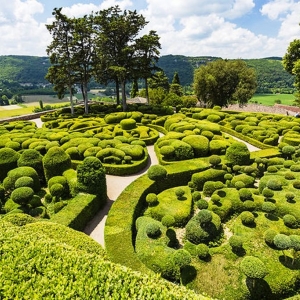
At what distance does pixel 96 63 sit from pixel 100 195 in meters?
32.4

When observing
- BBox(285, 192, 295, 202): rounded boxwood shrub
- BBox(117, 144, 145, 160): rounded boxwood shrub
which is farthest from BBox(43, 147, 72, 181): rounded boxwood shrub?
BBox(285, 192, 295, 202): rounded boxwood shrub

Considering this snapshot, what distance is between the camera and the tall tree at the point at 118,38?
1543 inches

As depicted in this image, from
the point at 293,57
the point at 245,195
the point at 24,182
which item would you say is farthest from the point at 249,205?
the point at 293,57

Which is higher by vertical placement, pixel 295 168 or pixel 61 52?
pixel 61 52

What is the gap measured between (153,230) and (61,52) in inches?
1412

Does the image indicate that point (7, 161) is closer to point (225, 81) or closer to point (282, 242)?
point (282, 242)

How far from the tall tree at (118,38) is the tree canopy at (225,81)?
1493 cm

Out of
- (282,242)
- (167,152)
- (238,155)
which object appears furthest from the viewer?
(167,152)

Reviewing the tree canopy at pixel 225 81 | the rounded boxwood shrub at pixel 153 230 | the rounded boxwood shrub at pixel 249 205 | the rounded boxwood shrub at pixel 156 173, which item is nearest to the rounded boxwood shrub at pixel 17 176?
the rounded boxwood shrub at pixel 156 173

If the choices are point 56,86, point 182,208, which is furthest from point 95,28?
point 182,208

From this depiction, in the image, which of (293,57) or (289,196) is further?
(293,57)

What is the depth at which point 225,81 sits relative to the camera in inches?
1948

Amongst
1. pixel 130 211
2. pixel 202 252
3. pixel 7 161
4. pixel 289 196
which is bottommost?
pixel 202 252

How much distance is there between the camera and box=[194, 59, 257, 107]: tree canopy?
48250 mm
